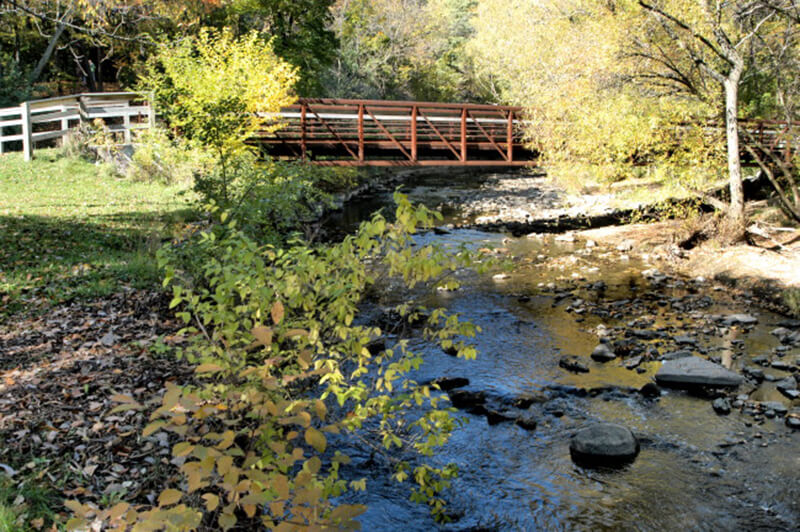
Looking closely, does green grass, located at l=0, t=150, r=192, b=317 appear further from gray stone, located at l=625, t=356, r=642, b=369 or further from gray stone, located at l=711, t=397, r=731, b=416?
gray stone, located at l=711, t=397, r=731, b=416

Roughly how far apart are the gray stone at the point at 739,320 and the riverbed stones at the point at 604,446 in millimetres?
4818

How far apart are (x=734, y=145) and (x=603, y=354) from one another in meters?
8.11

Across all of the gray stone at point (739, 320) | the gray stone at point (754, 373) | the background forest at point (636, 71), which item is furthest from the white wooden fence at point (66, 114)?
the gray stone at point (754, 373)

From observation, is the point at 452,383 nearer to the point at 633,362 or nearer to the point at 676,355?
the point at 633,362

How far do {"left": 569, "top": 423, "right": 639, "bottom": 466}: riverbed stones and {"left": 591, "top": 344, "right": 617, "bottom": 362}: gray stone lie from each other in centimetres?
236

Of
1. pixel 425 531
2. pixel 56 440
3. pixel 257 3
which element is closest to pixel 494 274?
pixel 425 531

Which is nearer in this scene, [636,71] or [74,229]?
[74,229]

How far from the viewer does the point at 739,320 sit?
10.2 meters

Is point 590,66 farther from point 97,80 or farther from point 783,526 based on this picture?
point 97,80

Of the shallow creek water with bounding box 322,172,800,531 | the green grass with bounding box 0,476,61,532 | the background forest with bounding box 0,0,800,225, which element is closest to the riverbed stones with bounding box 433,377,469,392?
the shallow creek water with bounding box 322,172,800,531

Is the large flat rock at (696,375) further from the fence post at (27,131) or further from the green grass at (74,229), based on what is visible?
the fence post at (27,131)

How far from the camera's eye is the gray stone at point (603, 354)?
8.66 meters

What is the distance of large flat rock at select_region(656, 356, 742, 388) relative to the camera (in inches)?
302

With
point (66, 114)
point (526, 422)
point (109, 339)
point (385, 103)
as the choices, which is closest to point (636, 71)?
point (385, 103)
